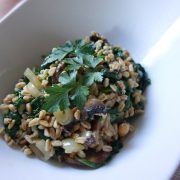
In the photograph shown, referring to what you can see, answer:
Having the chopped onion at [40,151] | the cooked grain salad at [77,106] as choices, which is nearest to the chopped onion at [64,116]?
the cooked grain salad at [77,106]

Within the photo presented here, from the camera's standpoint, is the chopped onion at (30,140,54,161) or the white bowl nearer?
the white bowl

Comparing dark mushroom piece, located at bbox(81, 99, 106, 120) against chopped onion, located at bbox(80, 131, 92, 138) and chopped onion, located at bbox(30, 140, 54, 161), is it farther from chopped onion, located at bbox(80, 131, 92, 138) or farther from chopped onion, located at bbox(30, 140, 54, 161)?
chopped onion, located at bbox(30, 140, 54, 161)

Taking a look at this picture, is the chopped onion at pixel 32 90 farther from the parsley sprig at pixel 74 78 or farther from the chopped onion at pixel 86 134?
the chopped onion at pixel 86 134

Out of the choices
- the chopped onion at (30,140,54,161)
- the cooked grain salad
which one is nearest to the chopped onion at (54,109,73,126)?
the cooked grain salad

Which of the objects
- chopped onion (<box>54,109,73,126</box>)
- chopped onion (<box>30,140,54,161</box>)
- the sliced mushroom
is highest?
chopped onion (<box>54,109,73,126</box>)

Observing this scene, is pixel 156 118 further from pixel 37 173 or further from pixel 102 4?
pixel 102 4

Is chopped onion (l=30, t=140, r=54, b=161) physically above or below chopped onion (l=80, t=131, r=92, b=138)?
below

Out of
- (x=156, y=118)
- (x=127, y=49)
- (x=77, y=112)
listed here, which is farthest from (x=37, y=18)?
(x=156, y=118)

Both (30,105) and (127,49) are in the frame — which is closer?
(30,105)
